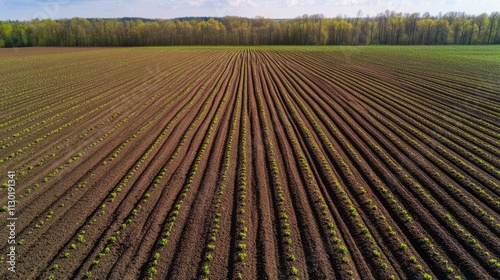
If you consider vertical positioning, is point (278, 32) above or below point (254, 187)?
above

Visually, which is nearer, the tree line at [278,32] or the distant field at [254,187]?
the distant field at [254,187]

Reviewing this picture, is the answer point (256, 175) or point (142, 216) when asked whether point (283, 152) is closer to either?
point (256, 175)

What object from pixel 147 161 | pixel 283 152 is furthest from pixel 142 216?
pixel 283 152

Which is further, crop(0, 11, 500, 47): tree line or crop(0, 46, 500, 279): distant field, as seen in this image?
crop(0, 11, 500, 47): tree line

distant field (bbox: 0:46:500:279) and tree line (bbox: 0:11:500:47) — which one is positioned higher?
tree line (bbox: 0:11:500:47)

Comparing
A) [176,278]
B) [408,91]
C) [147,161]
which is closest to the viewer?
[176,278]
